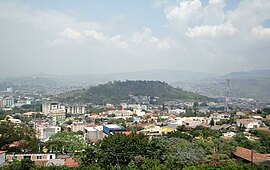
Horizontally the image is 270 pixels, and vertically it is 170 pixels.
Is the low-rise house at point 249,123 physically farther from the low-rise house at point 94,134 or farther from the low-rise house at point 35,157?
the low-rise house at point 35,157

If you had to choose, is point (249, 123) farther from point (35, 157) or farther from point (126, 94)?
point (126, 94)

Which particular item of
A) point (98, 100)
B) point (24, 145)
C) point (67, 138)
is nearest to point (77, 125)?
point (67, 138)

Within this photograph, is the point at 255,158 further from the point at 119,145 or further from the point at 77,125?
the point at 77,125

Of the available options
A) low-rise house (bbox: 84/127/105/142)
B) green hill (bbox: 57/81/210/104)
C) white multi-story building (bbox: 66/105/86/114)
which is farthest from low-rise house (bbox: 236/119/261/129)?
green hill (bbox: 57/81/210/104)

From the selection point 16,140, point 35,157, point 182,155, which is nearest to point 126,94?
point 16,140

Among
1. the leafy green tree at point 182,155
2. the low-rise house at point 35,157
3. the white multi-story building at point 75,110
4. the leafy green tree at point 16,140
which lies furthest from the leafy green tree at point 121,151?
the white multi-story building at point 75,110

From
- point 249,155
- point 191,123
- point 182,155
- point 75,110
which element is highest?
point 182,155

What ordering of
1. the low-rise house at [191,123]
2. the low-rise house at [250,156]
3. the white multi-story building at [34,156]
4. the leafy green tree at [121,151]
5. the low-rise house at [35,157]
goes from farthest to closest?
the low-rise house at [191,123]
the white multi-story building at [34,156]
the low-rise house at [35,157]
the low-rise house at [250,156]
the leafy green tree at [121,151]
